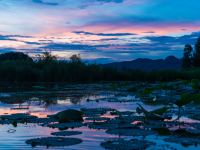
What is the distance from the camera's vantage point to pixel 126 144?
23.1 feet

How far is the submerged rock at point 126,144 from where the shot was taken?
22.5ft

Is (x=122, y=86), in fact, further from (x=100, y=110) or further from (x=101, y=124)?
(x=101, y=124)

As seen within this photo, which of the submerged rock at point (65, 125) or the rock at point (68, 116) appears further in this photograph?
the rock at point (68, 116)

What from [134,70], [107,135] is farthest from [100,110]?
[134,70]

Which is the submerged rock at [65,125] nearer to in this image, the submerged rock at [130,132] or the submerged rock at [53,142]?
the submerged rock at [130,132]

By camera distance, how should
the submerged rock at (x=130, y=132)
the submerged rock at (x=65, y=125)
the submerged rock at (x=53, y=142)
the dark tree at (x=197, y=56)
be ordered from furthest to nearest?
the dark tree at (x=197, y=56) → the submerged rock at (x=65, y=125) → the submerged rock at (x=130, y=132) → the submerged rock at (x=53, y=142)

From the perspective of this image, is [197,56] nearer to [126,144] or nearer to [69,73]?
[69,73]

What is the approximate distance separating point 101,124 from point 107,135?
1.19 meters

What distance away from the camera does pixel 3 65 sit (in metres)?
38.4

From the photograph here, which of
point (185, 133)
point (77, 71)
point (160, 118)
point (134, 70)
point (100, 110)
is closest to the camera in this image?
point (185, 133)

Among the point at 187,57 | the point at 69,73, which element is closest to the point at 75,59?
the point at 69,73

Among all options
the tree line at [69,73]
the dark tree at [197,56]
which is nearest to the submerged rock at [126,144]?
the tree line at [69,73]

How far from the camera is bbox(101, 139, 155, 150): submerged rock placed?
6.85 metres

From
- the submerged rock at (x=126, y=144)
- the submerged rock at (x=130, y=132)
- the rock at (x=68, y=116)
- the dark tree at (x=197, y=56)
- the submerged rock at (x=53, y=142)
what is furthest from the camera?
the dark tree at (x=197, y=56)
